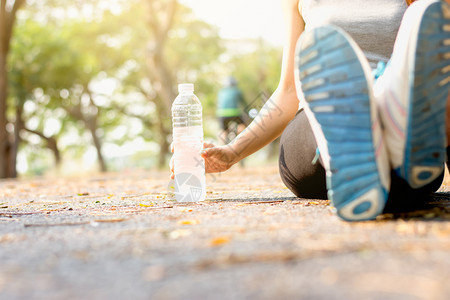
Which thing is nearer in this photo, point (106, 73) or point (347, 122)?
point (347, 122)

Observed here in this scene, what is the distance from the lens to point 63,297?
3.80 feet

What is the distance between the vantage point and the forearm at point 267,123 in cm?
263

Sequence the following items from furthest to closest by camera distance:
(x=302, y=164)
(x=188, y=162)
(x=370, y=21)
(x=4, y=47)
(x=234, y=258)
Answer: (x=4, y=47) → (x=188, y=162) → (x=302, y=164) → (x=370, y=21) → (x=234, y=258)

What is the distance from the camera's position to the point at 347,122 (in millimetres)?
1717

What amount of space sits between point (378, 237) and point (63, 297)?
0.87 metres

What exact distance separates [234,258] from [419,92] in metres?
0.77

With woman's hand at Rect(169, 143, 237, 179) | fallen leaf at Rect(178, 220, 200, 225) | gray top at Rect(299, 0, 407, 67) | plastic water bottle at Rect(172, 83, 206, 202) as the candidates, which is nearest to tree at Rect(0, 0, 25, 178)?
plastic water bottle at Rect(172, 83, 206, 202)

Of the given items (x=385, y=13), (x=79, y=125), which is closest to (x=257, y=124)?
(x=385, y=13)

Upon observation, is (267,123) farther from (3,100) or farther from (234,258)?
(3,100)

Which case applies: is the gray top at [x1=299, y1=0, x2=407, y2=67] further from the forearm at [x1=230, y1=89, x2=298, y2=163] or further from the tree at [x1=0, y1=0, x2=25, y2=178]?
the tree at [x1=0, y1=0, x2=25, y2=178]

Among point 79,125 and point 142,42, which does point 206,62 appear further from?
point 79,125

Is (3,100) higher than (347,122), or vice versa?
(3,100)

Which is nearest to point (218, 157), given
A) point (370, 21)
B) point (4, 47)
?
point (370, 21)

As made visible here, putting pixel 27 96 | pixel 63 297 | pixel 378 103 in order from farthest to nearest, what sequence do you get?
1. pixel 27 96
2. pixel 378 103
3. pixel 63 297
